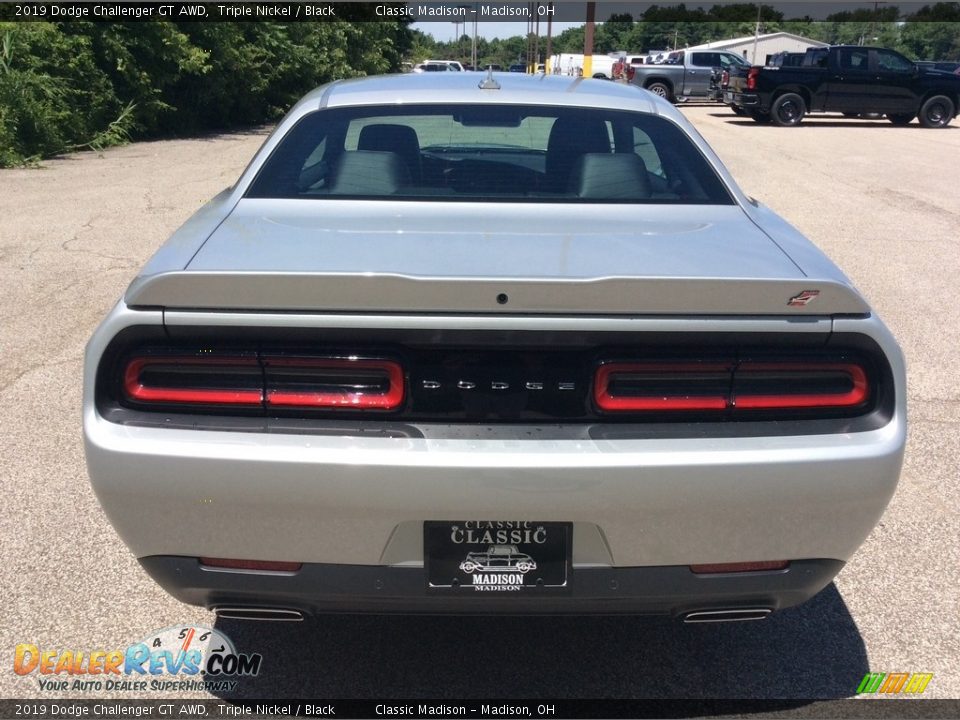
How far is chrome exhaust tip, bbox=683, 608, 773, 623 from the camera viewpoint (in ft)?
7.72

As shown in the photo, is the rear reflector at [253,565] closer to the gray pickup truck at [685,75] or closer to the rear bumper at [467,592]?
the rear bumper at [467,592]

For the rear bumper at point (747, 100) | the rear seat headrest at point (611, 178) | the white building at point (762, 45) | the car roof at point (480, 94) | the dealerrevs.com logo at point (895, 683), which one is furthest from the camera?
the white building at point (762, 45)

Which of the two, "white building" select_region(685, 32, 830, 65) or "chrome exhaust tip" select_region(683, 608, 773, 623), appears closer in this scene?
"chrome exhaust tip" select_region(683, 608, 773, 623)

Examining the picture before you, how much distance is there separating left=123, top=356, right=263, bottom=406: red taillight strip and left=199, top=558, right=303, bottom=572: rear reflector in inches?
15.4

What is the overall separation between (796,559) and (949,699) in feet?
2.59

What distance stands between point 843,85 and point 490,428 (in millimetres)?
24394

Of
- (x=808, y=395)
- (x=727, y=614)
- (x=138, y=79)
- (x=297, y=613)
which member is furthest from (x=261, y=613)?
(x=138, y=79)

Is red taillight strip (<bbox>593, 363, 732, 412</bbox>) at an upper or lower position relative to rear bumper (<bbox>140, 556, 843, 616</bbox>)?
upper

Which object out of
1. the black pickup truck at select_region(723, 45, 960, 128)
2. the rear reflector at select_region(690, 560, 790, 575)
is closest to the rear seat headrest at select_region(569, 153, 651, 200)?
the rear reflector at select_region(690, 560, 790, 575)

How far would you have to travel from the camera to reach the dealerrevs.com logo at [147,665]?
2.74 m

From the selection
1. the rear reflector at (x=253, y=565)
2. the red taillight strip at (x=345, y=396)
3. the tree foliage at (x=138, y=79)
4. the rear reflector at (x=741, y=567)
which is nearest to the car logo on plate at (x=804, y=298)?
the rear reflector at (x=741, y=567)

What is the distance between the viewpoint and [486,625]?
9.91 ft

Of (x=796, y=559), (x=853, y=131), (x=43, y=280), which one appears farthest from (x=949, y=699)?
(x=853, y=131)

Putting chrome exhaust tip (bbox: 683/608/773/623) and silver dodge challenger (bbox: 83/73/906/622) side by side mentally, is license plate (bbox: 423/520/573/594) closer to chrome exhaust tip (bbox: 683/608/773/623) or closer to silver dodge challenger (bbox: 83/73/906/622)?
silver dodge challenger (bbox: 83/73/906/622)
